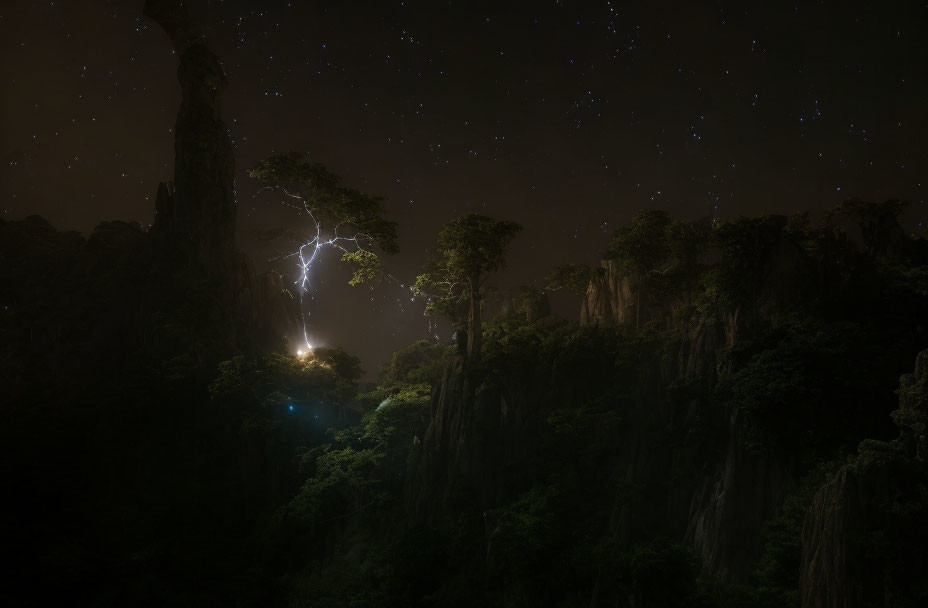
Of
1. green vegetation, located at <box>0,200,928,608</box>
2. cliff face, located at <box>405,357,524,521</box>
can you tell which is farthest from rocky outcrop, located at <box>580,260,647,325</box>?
cliff face, located at <box>405,357,524,521</box>

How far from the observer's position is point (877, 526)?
10.5 metres

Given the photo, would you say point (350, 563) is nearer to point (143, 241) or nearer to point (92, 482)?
point (92, 482)

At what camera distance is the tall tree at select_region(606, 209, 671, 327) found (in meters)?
27.5

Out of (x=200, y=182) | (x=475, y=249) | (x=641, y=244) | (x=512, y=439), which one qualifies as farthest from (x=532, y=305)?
(x=200, y=182)

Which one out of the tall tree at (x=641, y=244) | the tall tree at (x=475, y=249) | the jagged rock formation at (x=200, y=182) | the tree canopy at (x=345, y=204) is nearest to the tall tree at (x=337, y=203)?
the tree canopy at (x=345, y=204)

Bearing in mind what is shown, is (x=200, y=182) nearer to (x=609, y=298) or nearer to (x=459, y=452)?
(x=459, y=452)

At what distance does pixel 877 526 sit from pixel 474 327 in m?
18.5

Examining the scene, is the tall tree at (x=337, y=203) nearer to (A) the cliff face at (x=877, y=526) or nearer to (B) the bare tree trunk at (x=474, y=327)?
(B) the bare tree trunk at (x=474, y=327)

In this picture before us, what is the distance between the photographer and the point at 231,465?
28781 mm

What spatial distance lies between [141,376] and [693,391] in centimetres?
3256

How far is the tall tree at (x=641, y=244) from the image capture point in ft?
90.3

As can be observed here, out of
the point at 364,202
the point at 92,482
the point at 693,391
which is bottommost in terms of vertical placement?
the point at 92,482

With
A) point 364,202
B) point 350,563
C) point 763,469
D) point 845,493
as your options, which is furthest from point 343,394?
point 845,493

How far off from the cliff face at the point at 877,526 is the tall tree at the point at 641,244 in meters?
16.8
